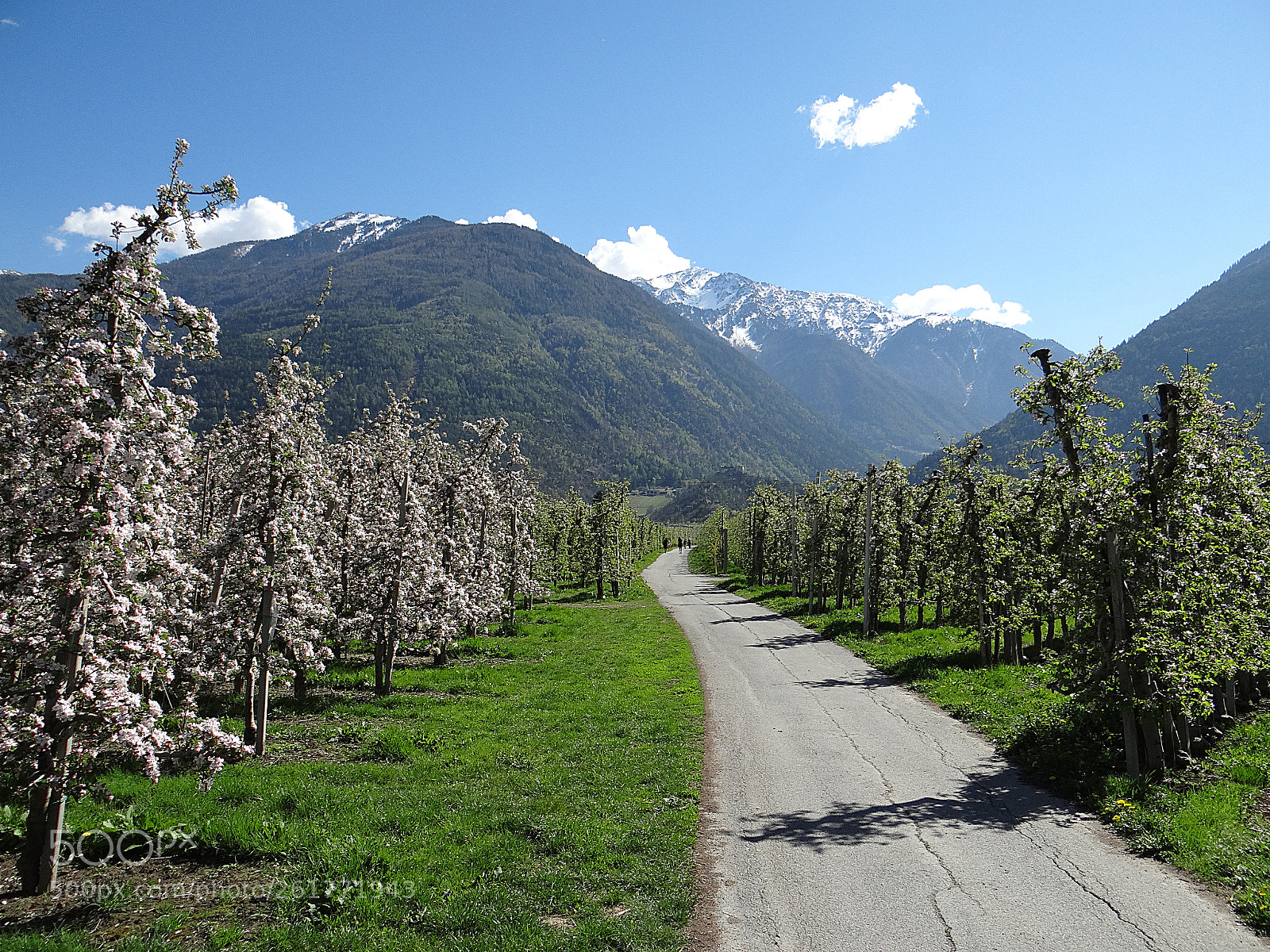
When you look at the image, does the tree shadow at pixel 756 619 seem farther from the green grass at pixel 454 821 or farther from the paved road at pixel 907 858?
the paved road at pixel 907 858

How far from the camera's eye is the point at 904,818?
32.9ft

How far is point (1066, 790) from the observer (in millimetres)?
10930

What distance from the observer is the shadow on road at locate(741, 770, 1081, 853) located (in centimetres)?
942

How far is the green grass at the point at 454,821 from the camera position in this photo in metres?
6.93

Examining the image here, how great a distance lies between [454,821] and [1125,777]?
11298mm

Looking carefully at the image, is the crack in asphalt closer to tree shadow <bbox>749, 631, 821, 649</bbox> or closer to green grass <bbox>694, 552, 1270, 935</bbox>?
green grass <bbox>694, 552, 1270, 935</bbox>

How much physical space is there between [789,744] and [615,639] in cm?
1609

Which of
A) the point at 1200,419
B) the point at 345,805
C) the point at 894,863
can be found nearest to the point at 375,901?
the point at 345,805

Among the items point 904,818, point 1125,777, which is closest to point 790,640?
point 1125,777

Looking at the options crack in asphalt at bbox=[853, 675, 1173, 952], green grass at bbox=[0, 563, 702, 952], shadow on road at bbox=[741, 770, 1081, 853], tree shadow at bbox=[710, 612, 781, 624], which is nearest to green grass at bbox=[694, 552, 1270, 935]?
shadow on road at bbox=[741, 770, 1081, 853]

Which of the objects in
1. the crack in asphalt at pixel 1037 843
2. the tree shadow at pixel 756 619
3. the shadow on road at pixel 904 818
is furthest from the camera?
the tree shadow at pixel 756 619

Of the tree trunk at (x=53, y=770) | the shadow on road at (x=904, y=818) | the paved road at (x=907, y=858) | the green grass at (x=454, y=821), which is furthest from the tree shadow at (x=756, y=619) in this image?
the tree trunk at (x=53, y=770)

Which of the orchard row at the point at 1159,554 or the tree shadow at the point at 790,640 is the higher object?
the orchard row at the point at 1159,554

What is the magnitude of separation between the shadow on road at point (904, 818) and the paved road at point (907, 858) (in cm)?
3
